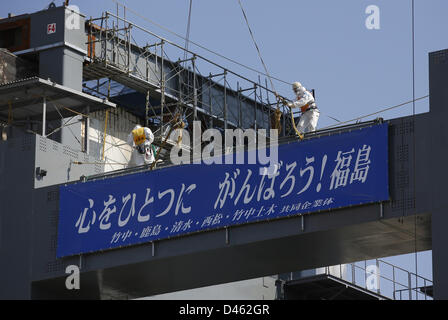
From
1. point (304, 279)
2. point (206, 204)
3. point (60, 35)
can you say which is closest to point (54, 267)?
point (206, 204)

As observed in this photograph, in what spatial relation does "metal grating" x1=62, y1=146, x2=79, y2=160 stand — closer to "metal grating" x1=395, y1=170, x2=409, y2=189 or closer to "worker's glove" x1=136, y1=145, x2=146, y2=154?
"worker's glove" x1=136, y1=145, x2=146, y2=154

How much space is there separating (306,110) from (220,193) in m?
3.70

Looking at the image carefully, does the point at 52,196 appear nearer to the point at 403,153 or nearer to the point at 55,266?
the point at 55,266

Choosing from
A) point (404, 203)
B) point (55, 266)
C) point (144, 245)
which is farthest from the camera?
point (55, 266)

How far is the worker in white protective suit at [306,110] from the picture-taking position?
3180cm

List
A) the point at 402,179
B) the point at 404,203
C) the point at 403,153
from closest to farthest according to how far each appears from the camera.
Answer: the point at 404,203
the point at 402,179
the point at 403,153

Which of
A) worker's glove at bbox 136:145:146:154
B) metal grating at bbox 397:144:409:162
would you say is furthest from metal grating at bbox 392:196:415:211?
worker's glove at bbox 136:145:146:154

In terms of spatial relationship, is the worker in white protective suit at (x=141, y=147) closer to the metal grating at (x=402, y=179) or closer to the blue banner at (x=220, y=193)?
the blue banner at (x=220, y=193)

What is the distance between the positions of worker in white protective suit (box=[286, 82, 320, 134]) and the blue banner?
7.47 ft

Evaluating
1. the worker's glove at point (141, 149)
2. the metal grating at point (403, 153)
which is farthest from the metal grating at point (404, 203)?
the worker's glove at point (141, 149)

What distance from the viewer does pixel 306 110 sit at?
32062mm

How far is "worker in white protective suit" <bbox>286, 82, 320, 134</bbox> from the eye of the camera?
3180 centimetres

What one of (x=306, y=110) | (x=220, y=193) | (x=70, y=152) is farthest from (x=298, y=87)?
(x=70, y=152)

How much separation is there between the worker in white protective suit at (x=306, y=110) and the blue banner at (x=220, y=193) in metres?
2.28
